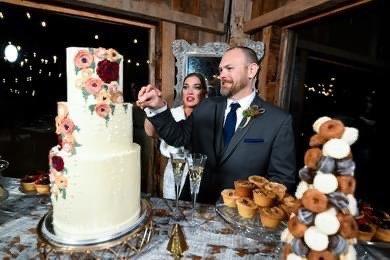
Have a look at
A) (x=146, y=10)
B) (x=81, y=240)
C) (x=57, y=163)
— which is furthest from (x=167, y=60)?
(x=81, y=240)

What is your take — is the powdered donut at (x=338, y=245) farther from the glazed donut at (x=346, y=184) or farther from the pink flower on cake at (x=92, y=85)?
the pink flower on cake at (x=92, y=85)

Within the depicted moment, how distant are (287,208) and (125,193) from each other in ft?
2.70

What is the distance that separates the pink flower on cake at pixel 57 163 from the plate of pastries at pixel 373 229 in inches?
55.3

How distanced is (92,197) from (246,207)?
2.51 feet

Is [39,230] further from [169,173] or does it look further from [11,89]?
[11,89]

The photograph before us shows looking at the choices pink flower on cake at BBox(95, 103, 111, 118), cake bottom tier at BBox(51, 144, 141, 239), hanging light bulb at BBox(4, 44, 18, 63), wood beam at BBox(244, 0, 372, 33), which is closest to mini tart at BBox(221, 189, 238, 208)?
cake bottom tier at BBox(51, 144, 141, 239)

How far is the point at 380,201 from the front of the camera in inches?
104

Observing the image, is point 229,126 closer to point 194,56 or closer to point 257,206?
point 257,206

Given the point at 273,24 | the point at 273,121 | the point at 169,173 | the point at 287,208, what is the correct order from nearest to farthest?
the point at 287,208
the point at 273,121
the point at 169,173
the point at 273,24

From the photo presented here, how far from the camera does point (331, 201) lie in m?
0.87

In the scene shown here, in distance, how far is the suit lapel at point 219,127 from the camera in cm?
238

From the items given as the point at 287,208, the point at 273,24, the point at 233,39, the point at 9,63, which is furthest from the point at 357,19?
the point at 9,63

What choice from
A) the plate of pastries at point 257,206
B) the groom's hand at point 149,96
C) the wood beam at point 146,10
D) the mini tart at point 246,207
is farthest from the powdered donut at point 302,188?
the wood beam at point 146,10

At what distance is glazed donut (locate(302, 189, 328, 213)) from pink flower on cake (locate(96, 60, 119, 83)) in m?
0.94
